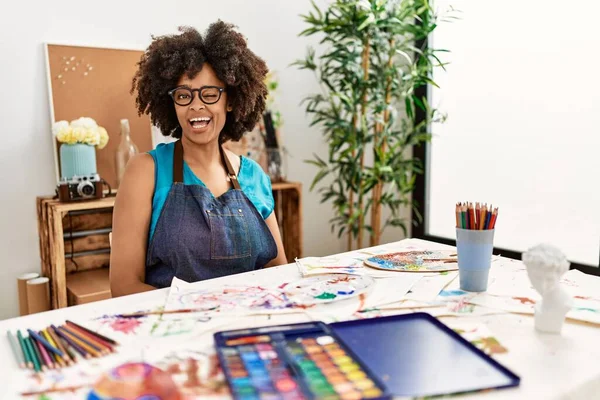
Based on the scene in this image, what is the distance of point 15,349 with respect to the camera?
2.98ft

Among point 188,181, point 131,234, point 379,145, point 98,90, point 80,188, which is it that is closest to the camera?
point 131,234

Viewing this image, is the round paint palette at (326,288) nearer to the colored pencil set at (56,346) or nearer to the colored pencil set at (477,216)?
the colored pencil set at (477,216)

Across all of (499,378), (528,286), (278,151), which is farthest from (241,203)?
(278,151)

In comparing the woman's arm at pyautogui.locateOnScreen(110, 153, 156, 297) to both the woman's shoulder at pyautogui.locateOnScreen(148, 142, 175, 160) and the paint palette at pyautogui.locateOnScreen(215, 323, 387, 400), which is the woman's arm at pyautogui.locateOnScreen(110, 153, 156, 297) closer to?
the woman's shoulder at pyautogui.locateOnScreen(148, 142, 175, 160)

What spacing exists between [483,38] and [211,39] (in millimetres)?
2151

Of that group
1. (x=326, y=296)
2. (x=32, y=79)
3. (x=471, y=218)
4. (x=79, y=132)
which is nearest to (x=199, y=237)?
(x=326, y=296)

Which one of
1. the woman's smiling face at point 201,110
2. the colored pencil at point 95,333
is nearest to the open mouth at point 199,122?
the woman's smiling face at point 201,110

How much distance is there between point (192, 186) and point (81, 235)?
4.62ft

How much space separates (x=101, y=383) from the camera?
78 centimetres

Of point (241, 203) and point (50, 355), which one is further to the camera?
point (241, 203)

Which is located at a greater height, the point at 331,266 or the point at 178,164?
the point at 178,164

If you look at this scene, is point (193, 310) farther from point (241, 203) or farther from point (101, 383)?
point (241, 203)

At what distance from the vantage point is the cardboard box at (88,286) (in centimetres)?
237

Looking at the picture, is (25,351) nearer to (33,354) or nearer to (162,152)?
(33,354)
